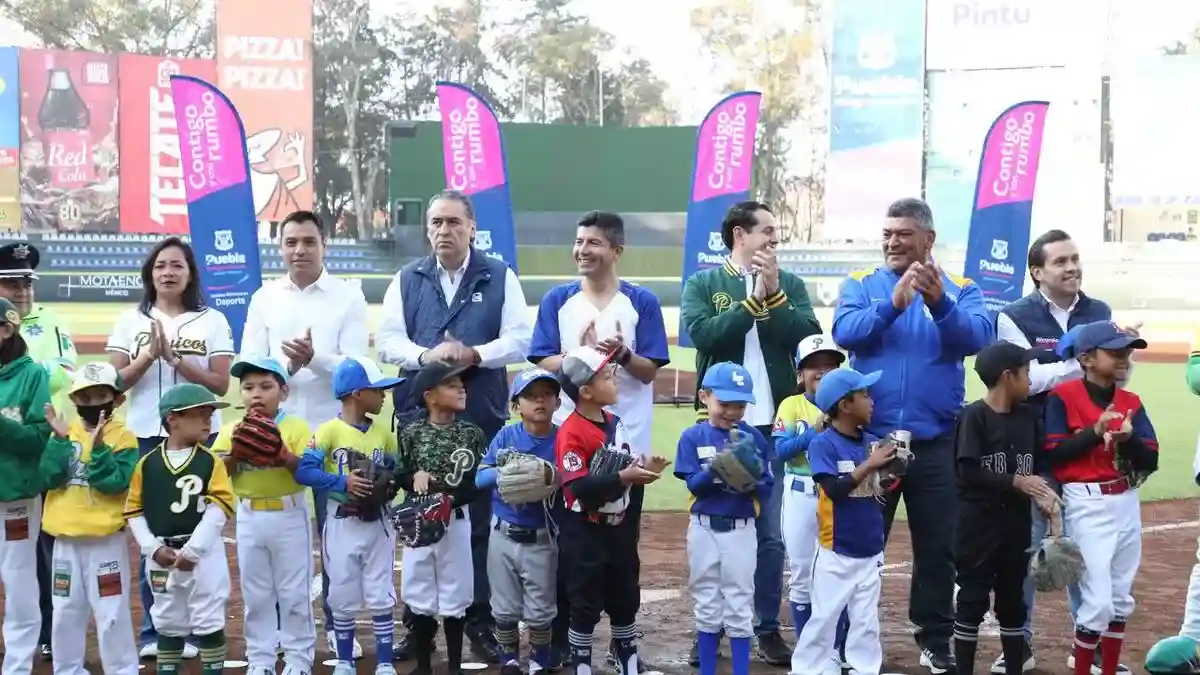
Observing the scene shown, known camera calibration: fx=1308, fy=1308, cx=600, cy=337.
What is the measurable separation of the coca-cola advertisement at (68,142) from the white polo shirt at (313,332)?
33.2 metres

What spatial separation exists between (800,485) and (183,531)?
109 inches

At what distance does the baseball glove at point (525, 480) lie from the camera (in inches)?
220

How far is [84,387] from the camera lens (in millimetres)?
5508

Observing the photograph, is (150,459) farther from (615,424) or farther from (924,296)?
(924,296)

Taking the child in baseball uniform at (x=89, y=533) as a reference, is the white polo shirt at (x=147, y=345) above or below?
above

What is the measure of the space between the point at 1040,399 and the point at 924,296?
96 centimetres

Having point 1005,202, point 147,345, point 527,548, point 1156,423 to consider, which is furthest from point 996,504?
point 1005,202

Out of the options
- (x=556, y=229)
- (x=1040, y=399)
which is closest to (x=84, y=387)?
(x=1040, y=399)

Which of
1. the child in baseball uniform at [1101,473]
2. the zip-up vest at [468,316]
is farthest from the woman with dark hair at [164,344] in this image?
the child in baseball uniform at [1101,473]

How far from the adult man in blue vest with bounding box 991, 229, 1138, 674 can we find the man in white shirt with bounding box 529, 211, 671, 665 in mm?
1710

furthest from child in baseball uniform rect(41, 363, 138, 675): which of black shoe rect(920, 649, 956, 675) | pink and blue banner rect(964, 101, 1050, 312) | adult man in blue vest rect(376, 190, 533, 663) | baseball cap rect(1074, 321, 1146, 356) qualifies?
pink and blue banner rect(964, 101, 1050, 312)

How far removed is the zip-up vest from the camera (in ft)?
20.9

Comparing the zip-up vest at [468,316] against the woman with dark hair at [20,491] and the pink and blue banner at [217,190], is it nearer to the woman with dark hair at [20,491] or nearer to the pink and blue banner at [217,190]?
the woman with dark hair at [20,491]

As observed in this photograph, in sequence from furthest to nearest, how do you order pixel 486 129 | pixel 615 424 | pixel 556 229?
pixel 556 229 → pixel 486 129 → pixel 615 424
